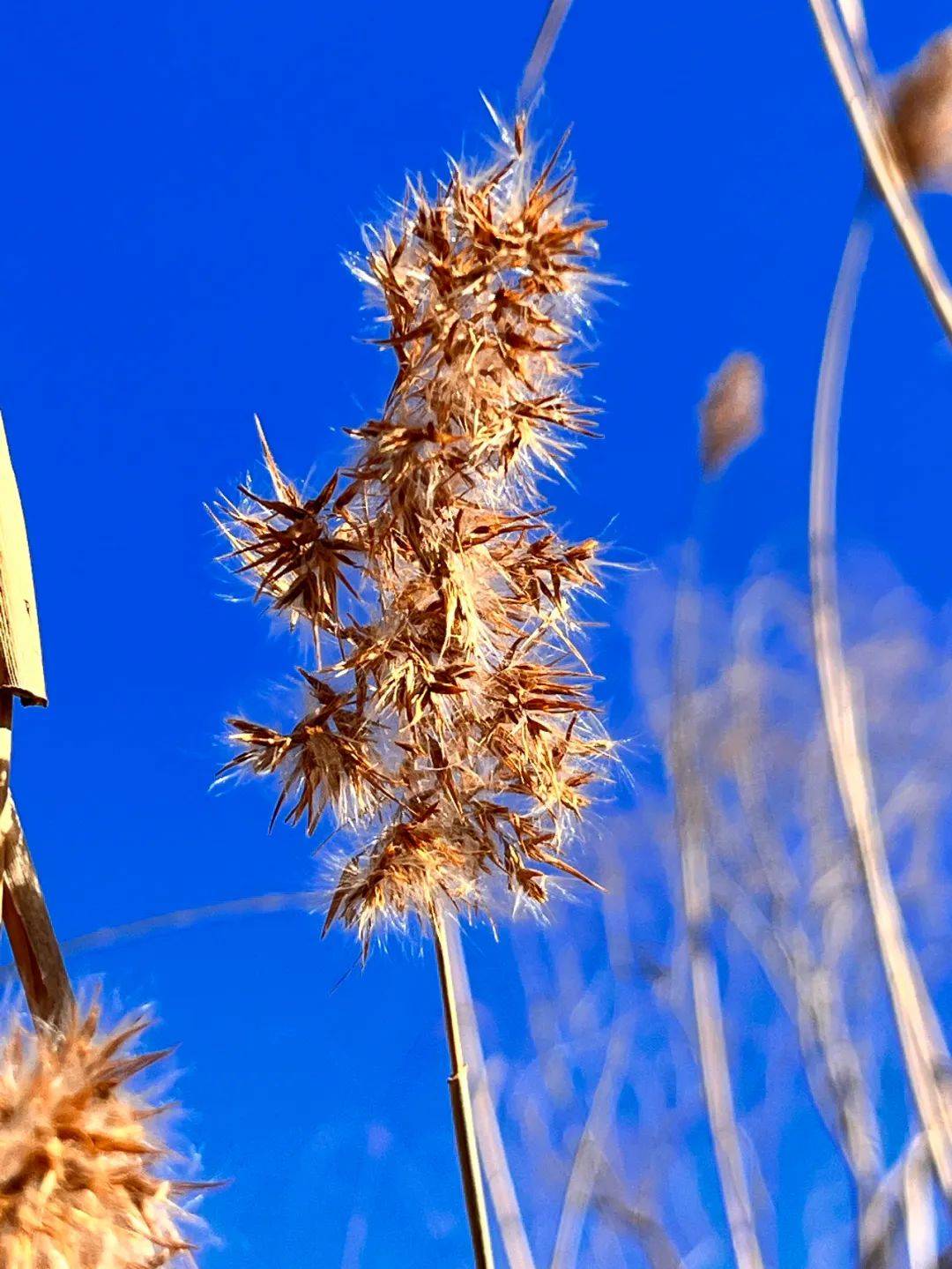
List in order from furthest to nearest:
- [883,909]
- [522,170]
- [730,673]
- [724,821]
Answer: [730,673], [724,821], [883,909], [522,170]

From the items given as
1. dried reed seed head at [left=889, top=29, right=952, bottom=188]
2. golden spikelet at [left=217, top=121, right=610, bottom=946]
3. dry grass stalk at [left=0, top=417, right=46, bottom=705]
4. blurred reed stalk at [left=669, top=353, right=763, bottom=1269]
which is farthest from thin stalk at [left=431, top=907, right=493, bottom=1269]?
dried reed seed head at [left=889, top=29, right=952, bottom=188]

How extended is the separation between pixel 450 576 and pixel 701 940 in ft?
2.74

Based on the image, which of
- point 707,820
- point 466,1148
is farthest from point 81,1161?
point 707,820

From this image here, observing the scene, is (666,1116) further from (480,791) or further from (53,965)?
(53,965)

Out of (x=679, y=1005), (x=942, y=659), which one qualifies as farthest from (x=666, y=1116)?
(x=942, y=659)

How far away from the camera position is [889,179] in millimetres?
842

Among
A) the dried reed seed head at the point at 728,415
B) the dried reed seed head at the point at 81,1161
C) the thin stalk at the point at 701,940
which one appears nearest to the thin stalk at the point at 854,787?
the dried reed seed head at the point at 728,415

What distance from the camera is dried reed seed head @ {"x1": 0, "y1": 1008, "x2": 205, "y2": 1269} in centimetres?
57

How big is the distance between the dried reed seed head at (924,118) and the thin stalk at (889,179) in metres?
0.02

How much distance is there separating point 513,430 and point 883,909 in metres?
0.57

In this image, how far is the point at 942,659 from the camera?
2.03 metres

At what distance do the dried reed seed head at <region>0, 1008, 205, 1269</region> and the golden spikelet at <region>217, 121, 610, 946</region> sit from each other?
29cm

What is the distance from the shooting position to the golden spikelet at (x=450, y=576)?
0.81 meters

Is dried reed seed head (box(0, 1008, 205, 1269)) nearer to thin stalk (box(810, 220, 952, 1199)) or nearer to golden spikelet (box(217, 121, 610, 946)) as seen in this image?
golden spikelet (box(217, 121, 610, 946))
